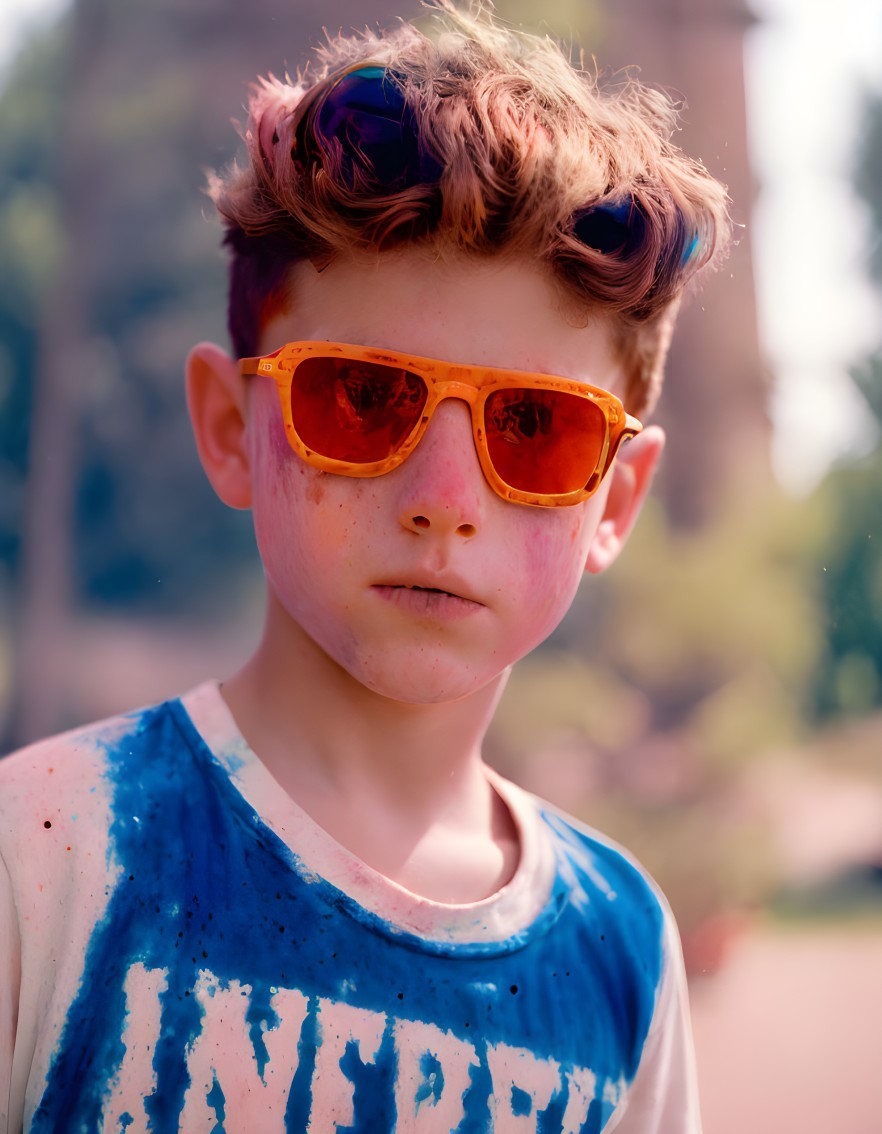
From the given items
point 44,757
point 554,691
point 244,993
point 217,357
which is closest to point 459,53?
point 217,357

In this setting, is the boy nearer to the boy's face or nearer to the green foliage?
the boy's face

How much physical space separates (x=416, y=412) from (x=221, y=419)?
1.03 feet

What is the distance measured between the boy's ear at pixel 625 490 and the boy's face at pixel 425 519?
0.18 meters

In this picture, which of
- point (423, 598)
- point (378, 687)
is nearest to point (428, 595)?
point (423, 598)

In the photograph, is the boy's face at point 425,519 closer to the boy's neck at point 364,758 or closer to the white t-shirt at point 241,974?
the boy's neck at point 364,758

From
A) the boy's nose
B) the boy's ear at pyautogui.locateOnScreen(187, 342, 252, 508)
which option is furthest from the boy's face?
the boy's ear at pyautogui.locateOnScreen(187, 342, 252, 508)

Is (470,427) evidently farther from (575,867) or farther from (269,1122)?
(269,1122)

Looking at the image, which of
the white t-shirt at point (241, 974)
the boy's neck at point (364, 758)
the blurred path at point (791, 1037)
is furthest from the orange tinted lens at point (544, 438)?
the blurred path at point (791, 1037)

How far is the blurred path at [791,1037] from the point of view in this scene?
3.27 m

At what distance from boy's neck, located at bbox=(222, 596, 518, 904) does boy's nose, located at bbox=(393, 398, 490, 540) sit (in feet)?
0.74

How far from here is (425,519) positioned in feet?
3.23

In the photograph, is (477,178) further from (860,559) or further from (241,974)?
(860,559)

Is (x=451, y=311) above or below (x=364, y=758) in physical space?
above

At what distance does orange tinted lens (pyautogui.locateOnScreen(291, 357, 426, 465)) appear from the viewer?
0.99 metres
